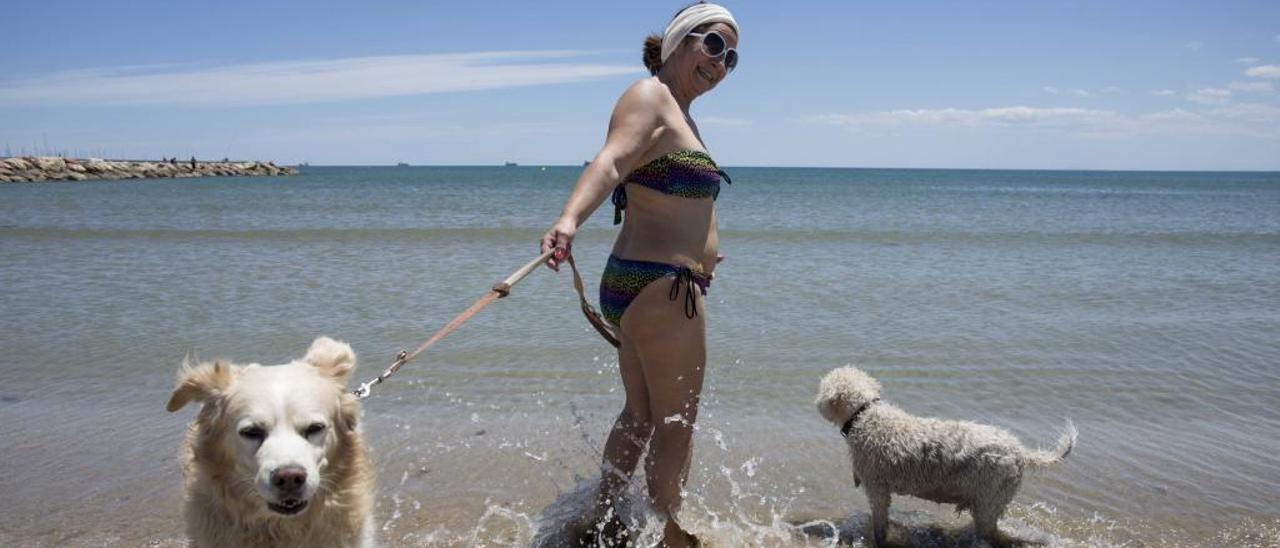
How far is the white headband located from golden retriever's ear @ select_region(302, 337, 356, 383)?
5.27 feet

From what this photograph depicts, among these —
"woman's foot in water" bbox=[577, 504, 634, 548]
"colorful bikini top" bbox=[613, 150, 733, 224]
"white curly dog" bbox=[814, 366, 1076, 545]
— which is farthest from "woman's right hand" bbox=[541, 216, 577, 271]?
"white curly dog" bbox=[814, 366, 1076, 545]

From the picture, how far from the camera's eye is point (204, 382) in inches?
104

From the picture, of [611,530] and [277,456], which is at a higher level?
[277,456]

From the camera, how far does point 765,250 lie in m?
16.0

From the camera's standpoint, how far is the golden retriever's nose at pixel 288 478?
2.41 meters

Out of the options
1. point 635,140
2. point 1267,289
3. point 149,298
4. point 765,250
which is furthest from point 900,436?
point 765,250

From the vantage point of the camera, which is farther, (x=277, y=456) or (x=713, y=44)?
(x=713, y=44)

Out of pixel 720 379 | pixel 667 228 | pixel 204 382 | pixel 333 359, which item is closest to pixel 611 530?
pixel 667 228

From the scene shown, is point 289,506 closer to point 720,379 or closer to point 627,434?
point 627,434

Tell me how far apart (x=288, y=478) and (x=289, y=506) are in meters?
0.13

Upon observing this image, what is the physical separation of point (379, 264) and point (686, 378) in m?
10.9

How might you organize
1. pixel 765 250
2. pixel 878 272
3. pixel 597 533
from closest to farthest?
pixel 597 533 < pixel 878 272 < pixel 765 250

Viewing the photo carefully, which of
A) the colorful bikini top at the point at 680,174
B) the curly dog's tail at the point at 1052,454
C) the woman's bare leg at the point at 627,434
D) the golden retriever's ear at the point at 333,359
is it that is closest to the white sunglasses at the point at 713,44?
the colorful bikini top at the point at 680,174

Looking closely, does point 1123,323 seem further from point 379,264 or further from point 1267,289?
point 379,264
